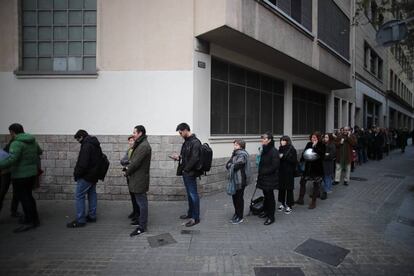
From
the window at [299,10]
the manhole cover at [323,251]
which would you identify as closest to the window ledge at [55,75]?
the manhole cover at [323,251]

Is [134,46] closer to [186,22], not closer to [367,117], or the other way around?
[186,22]

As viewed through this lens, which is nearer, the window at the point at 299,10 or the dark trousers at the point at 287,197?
the dark trousers at the point at 287,197

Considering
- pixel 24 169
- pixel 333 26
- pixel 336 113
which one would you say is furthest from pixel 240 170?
pixel 336 113

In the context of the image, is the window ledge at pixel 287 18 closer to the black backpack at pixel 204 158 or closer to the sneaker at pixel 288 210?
the black backpack at pixel 204 158

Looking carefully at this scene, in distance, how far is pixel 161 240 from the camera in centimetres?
590

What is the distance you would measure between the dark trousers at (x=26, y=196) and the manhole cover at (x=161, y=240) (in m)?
2.22

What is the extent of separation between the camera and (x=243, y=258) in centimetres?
513

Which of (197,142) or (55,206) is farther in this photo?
(55,206)

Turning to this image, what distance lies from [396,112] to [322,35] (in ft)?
96.6

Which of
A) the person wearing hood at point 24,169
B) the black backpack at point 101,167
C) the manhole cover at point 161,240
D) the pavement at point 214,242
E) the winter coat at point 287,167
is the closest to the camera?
the pavement at point 214,242

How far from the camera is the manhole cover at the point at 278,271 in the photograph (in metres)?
4.61

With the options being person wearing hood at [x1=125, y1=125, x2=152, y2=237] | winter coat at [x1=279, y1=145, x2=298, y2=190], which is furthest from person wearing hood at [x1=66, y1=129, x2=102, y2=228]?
winter coat at [x1=279, y1=145, x2=298, y2=190]

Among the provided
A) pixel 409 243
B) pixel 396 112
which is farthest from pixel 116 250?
pixel 396 112

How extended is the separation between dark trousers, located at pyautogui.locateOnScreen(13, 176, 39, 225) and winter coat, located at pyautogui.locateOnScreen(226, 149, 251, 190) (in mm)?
3544
